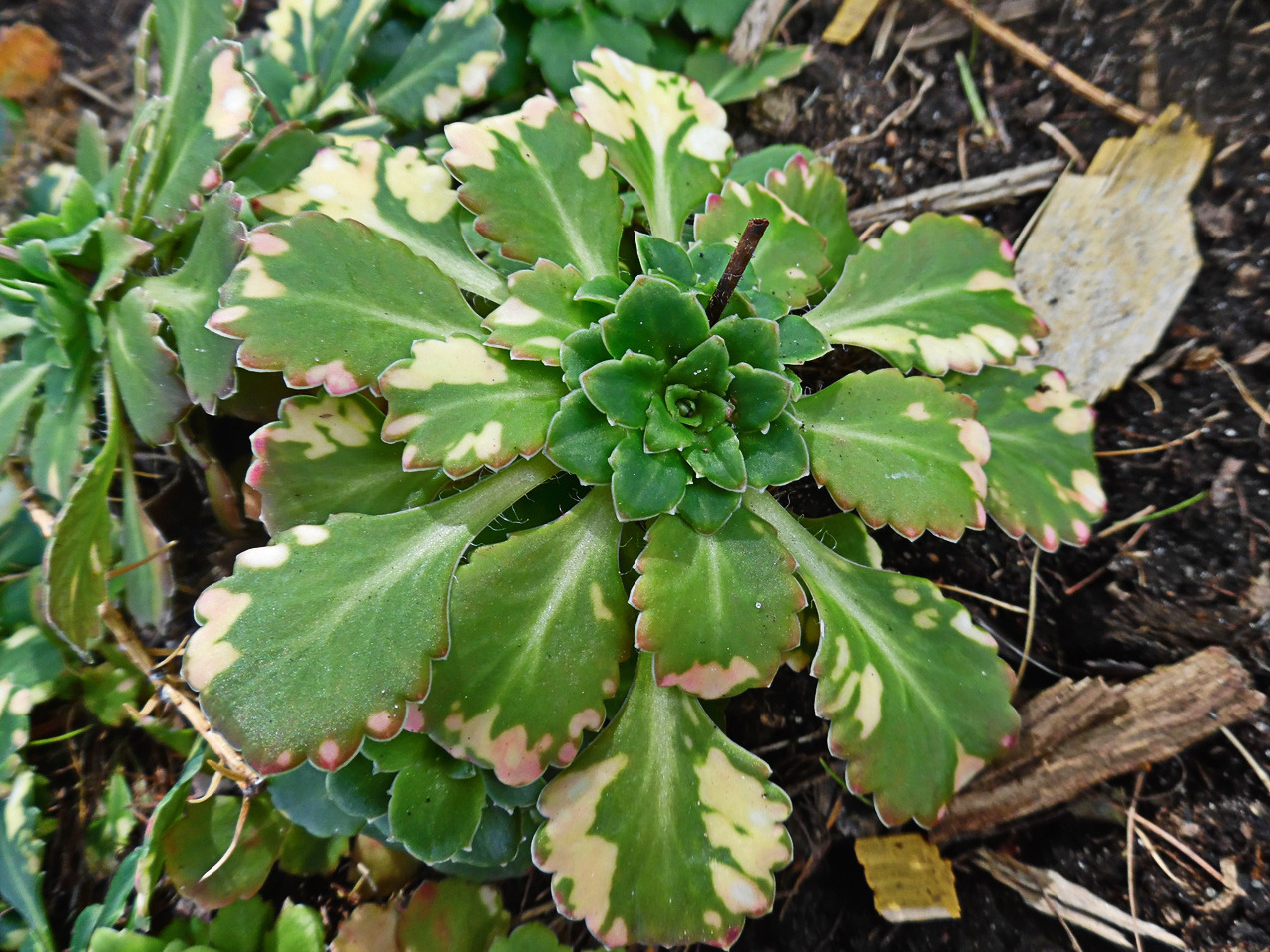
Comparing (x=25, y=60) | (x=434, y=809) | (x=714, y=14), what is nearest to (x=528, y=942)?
(x=434, y=809)

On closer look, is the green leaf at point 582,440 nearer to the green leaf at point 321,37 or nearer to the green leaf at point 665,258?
the green leaf at point 665,258

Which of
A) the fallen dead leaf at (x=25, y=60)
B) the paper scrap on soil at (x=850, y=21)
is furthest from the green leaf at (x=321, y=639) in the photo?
the fallen dead leaf at (x=25, y=60)

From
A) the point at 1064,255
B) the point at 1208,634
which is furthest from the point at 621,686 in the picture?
the point at 1064,255

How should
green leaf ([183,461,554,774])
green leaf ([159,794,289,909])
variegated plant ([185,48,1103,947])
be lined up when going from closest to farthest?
green leaf ([183,461,554,774]), variegated plant ([185,48,1103,947]), green leaf ([159,794,289,909])

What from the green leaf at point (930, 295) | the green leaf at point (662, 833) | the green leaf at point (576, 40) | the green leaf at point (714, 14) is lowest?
the green leaf at point (662, 833)

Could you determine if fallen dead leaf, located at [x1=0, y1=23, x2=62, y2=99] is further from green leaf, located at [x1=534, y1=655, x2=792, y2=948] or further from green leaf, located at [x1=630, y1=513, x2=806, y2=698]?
green leaf, located at [x1=534, y1=655, x2=792, y2=948]

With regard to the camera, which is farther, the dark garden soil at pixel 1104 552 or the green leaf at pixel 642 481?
the dark garden soil at pixel 1104 552

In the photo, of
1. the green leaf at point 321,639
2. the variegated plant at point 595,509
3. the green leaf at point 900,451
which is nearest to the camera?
the green leaf at point 321,639

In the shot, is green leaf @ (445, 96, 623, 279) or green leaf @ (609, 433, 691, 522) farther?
green leaf @ (445, 96, 623, 279)

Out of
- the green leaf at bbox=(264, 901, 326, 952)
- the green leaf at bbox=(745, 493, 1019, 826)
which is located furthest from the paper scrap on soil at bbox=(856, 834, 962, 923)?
the green leaf at bbox=(264, 901, 326, 952)
